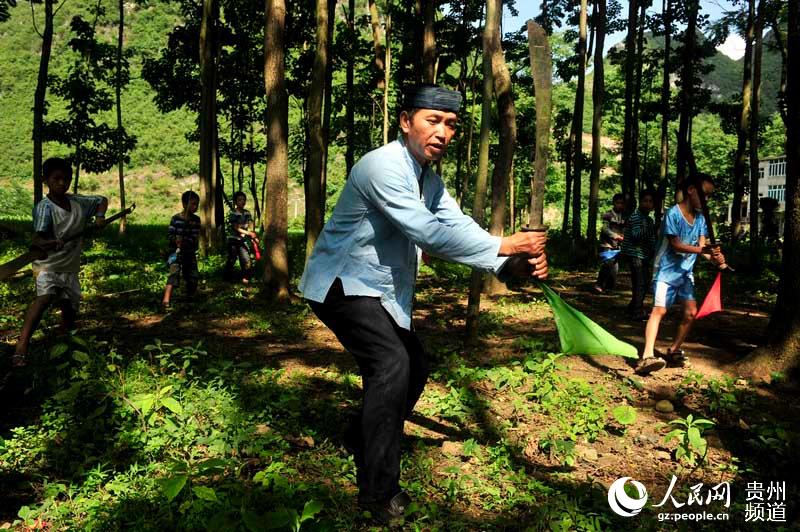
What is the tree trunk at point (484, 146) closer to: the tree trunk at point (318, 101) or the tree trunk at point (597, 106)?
the tree trunk at point (318, 101)

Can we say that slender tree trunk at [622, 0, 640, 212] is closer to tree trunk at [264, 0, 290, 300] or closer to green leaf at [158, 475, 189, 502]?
tree trunk at [264, 0, 290, 300]

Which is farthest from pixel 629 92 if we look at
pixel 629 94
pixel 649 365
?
pixel 649 365

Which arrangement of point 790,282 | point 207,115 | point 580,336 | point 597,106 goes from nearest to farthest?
1. point 580,336
2. point 790,282
3. point 207,115
4. point 597,106

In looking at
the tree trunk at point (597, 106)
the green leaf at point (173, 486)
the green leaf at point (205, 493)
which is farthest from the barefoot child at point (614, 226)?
the green leaf at point (173, 486)

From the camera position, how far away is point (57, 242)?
4.89 metres

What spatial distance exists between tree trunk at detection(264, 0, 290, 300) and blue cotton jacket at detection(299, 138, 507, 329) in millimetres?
5853

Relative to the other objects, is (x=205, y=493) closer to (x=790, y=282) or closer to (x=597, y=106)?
(x=790, y=282)

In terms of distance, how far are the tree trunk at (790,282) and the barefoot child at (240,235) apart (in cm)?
864

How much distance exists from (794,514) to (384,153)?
2.99 metres

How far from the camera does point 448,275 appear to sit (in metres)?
13.5

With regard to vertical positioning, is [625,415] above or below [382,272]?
below

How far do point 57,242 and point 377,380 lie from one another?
3.61 meters

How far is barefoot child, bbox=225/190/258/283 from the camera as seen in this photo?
1104cm

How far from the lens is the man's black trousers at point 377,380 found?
9.04ft
